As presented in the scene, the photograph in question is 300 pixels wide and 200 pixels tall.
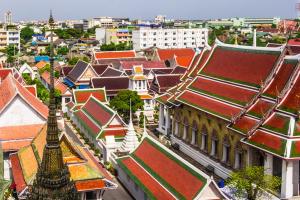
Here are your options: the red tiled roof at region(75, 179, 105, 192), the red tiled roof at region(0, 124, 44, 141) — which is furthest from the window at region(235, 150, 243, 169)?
the red tiled roof at region(0, 124, 44, 141)

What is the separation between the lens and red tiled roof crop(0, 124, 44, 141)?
84.5ft

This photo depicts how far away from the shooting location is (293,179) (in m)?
22.2

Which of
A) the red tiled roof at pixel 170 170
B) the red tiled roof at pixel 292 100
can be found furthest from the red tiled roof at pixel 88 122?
the red tiled roof at pixel 292 100

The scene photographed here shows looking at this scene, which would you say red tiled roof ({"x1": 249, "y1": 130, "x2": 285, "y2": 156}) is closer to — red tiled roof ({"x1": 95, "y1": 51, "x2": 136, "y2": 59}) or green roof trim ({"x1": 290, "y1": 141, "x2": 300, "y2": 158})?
green roof trim ({"x1": 290, "y1": 141, "x2": 300, "y2": 158})

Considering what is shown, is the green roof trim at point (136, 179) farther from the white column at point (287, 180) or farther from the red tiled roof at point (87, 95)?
the red tiled roof at point (87, 95)

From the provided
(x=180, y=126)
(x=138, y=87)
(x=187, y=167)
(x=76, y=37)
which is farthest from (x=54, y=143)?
(x=76, y=37)

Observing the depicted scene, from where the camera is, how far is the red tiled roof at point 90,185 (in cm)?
1849

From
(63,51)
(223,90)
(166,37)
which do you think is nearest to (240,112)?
(223,90)

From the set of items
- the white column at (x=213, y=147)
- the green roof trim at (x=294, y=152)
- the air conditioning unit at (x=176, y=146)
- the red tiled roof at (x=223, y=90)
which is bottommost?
the air conditioning unit at (x=176, y=146)

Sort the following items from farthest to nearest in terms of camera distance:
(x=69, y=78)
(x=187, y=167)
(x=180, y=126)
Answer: (x=69, y=78) → (x=180, y=126) → (x=187, y=167)

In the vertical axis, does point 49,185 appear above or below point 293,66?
below

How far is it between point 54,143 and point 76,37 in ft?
431

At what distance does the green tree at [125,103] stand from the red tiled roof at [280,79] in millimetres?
16812

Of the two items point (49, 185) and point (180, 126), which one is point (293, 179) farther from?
point (49, 185)
